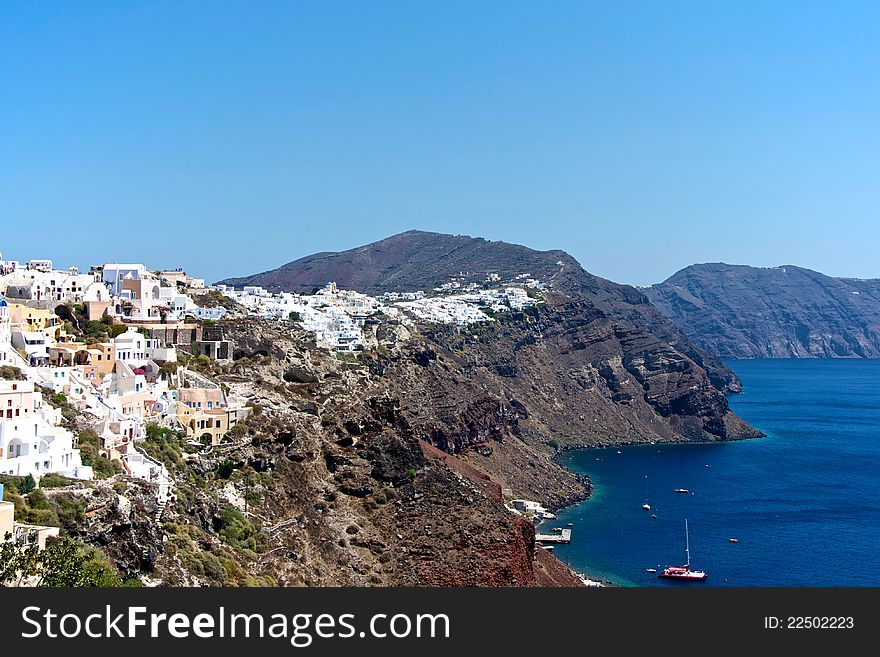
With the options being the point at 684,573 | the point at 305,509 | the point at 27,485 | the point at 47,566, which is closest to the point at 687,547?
the point at 684,573

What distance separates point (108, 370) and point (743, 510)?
62.4 m

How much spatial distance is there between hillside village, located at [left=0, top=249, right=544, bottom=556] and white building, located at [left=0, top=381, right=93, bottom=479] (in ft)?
0.11

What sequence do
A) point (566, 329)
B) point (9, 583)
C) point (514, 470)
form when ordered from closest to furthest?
1. point (9, 583)
2. point (514, 470)
3. point (566, 329)

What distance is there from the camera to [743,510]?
89625 mm

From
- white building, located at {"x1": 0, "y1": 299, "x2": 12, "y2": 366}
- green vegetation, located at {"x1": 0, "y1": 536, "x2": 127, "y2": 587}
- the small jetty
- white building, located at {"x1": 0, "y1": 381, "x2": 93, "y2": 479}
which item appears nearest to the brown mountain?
the small jetty

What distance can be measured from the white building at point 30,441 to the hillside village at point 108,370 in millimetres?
34

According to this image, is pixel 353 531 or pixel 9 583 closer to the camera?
pixel 9 583

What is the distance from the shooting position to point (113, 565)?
29.3 meters

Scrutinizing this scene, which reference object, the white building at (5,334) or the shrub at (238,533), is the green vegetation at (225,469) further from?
the white building at (5,334)

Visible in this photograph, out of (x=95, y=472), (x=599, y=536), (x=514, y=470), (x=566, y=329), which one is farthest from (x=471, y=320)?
(x=95, y=472)

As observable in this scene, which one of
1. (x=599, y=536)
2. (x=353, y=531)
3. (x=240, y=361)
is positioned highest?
(x=240, y=361)

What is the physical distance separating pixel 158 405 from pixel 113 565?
1609cm

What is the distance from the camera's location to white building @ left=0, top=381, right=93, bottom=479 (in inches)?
1224

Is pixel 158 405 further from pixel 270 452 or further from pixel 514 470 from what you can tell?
pixel 514 470
